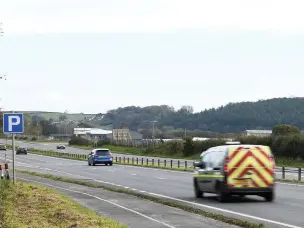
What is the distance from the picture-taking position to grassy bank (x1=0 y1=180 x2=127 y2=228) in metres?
14.9

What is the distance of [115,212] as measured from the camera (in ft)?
60.7

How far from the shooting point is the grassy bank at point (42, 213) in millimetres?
14852

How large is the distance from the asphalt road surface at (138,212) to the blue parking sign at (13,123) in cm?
392

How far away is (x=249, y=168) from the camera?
21969 millimetres

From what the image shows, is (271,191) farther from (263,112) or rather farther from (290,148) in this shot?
(263,112)

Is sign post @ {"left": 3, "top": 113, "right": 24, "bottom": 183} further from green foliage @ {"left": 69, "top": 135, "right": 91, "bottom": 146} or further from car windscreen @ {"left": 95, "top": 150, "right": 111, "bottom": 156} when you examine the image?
green foliage @ {"left": 69, "top": 135, "right": 91, "bottom": 146}

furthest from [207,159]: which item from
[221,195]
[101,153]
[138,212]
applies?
[101,153]

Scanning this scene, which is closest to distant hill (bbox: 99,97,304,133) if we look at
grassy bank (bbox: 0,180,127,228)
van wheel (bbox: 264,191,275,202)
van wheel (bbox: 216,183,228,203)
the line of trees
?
the line of trees

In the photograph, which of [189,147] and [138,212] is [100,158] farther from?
[138,212]

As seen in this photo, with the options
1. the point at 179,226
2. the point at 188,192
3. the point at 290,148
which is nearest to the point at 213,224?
the point at 179,226

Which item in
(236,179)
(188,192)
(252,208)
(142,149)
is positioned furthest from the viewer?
(142,149)

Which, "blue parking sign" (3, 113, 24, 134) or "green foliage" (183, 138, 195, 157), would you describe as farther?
A: "green foliage" (183, 138, 195, 157)

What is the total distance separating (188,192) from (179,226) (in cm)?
1188

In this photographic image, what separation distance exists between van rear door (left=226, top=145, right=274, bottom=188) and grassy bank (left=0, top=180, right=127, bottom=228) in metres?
4.83
